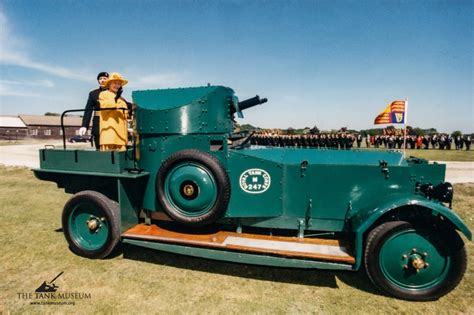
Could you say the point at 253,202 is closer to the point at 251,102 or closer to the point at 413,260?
the point at 251,102

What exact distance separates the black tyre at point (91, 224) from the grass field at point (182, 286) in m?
0.20

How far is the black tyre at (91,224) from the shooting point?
16.3 ft

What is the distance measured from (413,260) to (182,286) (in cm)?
293

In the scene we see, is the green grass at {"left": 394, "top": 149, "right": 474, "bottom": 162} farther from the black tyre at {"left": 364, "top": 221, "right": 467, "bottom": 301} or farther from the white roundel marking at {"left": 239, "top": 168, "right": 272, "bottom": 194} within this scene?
the white roundel marking at {"left": 239, "top": 168, "right": 272, "bottom": 194}

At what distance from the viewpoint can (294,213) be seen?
4566 mm

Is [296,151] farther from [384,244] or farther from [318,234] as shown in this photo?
[384,244]

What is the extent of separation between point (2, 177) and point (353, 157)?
14.3 m

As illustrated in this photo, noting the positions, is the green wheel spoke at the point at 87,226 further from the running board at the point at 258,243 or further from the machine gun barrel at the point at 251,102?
the machine gun barrel at the point at 251,102

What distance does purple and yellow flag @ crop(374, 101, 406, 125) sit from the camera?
1641 centimetres

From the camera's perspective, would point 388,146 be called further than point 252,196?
Yes

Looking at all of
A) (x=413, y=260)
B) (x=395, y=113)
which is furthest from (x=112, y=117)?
(x=395, y=113)

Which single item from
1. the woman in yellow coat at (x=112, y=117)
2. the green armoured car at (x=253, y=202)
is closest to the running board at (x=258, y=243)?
the green armoured car at (x=253, y=202)

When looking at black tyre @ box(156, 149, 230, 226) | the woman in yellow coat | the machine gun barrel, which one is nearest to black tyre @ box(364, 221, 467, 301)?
black tyre @ box(156, 149, 230, 226)

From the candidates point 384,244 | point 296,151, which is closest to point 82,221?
point 296,151
